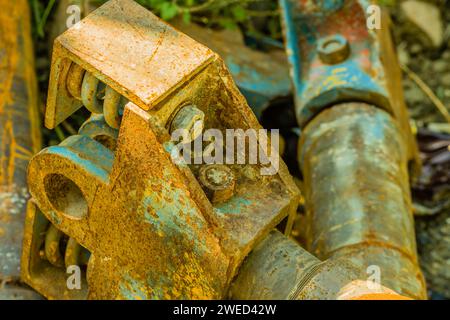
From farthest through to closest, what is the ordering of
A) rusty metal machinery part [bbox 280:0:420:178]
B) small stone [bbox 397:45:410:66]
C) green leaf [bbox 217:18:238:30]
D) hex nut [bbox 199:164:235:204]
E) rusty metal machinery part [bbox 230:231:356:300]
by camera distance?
small stone [bbox 397:45:410:66], green leaf [bbox 217:18:238:30], rusty metal machinery part [bbox 280:0:420:178], hex nut [bbox 199:164:235:204], rusty metal machinery part [bbox 230:231:356:300]

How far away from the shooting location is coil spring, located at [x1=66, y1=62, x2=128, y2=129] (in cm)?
198

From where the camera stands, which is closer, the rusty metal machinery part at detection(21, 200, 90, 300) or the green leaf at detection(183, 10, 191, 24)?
the rusty metal machinery part at detection(21, 200, 90, 300)

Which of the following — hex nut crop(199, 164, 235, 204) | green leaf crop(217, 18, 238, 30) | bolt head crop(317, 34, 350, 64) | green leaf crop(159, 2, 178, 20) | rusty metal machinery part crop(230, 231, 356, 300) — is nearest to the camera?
rusty metal machinery part crop(230, 231, 356, 300)

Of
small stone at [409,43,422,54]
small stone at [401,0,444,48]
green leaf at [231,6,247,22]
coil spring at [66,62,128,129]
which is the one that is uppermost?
coil spring at [66,62,128,129]

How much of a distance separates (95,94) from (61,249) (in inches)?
27.6

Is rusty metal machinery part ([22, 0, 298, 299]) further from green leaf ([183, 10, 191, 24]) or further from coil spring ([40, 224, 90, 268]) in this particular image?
green leaf ([183, 10, 191, 24])

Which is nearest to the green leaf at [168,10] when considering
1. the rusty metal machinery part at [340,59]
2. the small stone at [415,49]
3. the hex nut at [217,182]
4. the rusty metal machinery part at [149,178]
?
the rusty metal machinery part at [340,59]

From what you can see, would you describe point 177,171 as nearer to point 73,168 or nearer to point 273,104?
point 73,168

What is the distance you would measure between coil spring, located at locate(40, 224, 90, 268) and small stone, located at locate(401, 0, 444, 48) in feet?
9.37

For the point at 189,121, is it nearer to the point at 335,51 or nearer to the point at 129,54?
the point at 129,54

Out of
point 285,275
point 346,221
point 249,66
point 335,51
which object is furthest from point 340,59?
point 285,275

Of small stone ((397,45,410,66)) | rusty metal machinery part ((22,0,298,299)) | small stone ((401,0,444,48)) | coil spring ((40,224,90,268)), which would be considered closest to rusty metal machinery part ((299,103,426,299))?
rusty metal machinery part ((22,0,298,299))

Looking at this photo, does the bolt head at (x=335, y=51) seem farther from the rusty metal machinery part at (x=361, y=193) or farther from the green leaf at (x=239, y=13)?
the green leaf at (x=239, y=13)
